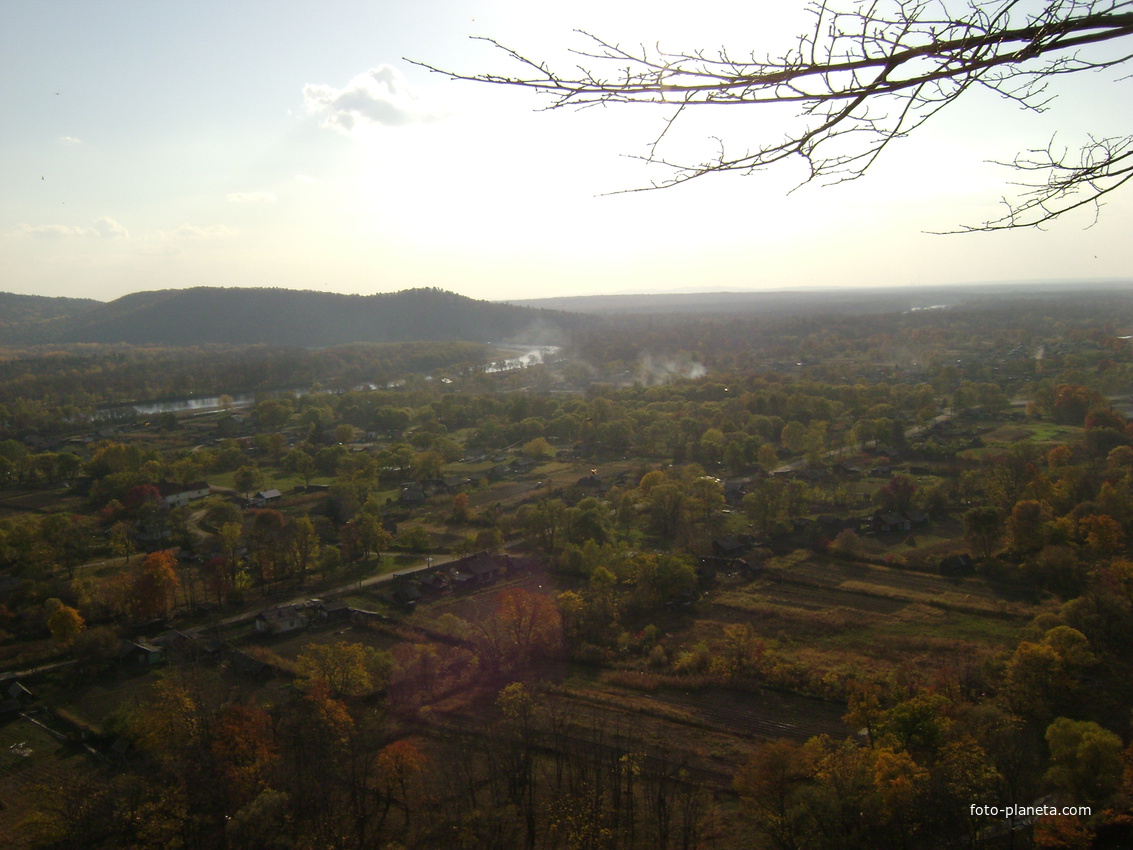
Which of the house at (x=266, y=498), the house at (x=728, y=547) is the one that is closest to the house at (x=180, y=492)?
the house at (x=266, y=498)

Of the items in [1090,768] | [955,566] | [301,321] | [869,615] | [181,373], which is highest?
[301,321]

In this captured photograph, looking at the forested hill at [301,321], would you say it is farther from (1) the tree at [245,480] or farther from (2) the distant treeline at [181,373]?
(1) the tree at [245,480]

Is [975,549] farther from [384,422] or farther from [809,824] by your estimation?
[384,422]

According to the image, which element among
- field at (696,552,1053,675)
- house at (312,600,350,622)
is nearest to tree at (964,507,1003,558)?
field at (696,552,1053,675)

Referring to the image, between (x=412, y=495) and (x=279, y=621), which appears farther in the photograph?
(x=412, y=495)

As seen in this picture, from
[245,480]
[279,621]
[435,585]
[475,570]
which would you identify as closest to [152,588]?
[279,621]

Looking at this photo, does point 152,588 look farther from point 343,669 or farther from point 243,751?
point 243,751
